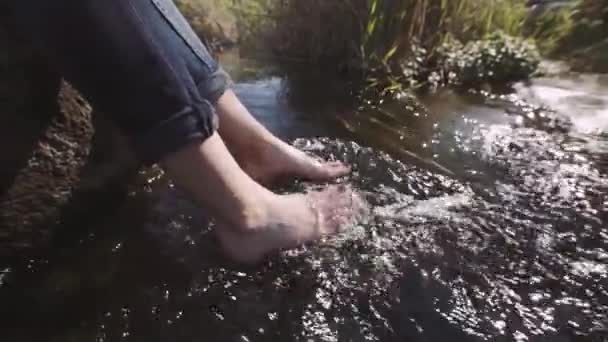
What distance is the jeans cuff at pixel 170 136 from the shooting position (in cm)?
131

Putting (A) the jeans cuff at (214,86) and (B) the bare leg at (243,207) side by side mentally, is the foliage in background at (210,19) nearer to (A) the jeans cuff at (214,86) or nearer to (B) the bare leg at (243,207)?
(A) the jeans cuff at (214,86)

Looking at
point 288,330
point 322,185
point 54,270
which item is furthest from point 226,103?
point 288,330

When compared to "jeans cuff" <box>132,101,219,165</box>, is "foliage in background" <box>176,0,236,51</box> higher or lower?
lower

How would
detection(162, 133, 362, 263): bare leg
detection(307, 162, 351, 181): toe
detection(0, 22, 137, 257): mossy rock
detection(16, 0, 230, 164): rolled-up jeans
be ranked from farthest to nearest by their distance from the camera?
1. detection(307, 162, 351, 181): toe
2. detection(0, 22, 137, 257): mossy rock
3. detection(162, 133, 362, 263): bare leg
4. detection(16, 0, 230, 164): rolled-up jeans

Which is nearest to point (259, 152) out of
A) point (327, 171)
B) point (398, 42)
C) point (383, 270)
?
point (327, 171)

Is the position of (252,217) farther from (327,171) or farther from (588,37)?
(588,37)

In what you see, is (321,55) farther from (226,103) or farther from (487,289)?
(487,289)

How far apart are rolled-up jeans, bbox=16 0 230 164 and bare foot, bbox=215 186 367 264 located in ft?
0.99

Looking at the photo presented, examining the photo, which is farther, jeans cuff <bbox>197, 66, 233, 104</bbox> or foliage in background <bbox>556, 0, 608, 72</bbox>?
foliage in background <bbox>556, 0, 608, 72</bbox>

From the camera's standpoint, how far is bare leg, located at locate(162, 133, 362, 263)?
140 cm

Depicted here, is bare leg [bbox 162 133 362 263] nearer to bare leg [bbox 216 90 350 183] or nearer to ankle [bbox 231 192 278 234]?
ankle [bbox 231 192 278 234]

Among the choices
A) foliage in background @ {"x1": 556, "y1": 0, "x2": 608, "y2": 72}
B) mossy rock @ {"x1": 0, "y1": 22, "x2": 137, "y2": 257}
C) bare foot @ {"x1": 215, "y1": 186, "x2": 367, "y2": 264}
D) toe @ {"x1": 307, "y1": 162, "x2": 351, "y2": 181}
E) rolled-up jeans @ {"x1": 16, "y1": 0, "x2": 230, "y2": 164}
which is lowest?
foliage in background @ {"x1": 556, "y1": 0, "x2": 608, "y2": 72}

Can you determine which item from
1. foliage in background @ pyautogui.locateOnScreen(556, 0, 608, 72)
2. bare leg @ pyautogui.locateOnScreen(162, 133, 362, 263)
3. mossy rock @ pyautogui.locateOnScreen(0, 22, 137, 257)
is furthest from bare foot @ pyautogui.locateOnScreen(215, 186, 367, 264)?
foliage in background @ pyautogui.locateOnScreen(556, 0, 608, 72)

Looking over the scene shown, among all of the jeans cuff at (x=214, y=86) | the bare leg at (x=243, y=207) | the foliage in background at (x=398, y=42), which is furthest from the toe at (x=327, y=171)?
the foliage in background at (x=398, y=42)
